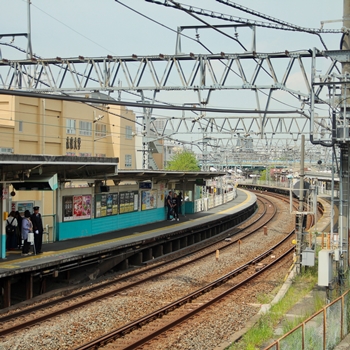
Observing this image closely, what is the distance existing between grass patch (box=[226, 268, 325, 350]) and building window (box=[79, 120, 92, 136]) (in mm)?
29121

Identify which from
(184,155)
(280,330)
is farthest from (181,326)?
(184,155)

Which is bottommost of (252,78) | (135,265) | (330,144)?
(135,265)

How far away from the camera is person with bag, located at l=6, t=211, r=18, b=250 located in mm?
15352

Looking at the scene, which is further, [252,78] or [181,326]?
[252,78]

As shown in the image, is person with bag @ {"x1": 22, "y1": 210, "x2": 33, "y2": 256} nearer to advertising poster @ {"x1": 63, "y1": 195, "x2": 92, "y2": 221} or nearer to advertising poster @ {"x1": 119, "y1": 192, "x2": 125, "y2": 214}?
advertising poster @ {"x1": 63, "y1": 195, "x2": 92, "y2": 221}

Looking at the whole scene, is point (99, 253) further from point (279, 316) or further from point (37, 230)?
point (279, 316)

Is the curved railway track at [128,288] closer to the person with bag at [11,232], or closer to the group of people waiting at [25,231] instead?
the group of people waiting at [25,231]

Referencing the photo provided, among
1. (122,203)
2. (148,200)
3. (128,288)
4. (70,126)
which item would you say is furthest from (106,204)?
(70,126)

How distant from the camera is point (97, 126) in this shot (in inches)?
1750

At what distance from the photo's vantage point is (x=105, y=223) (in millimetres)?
20250

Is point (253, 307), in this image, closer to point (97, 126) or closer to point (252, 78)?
point (252, 78)

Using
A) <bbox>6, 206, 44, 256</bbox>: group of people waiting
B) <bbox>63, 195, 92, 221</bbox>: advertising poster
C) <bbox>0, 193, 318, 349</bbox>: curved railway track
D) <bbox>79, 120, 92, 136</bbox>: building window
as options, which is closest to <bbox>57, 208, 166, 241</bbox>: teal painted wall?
<bbox>63, 195, 92, 221</bbox>: advertising poster

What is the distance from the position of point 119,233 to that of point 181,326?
1014cm

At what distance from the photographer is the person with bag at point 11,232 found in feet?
50.4
